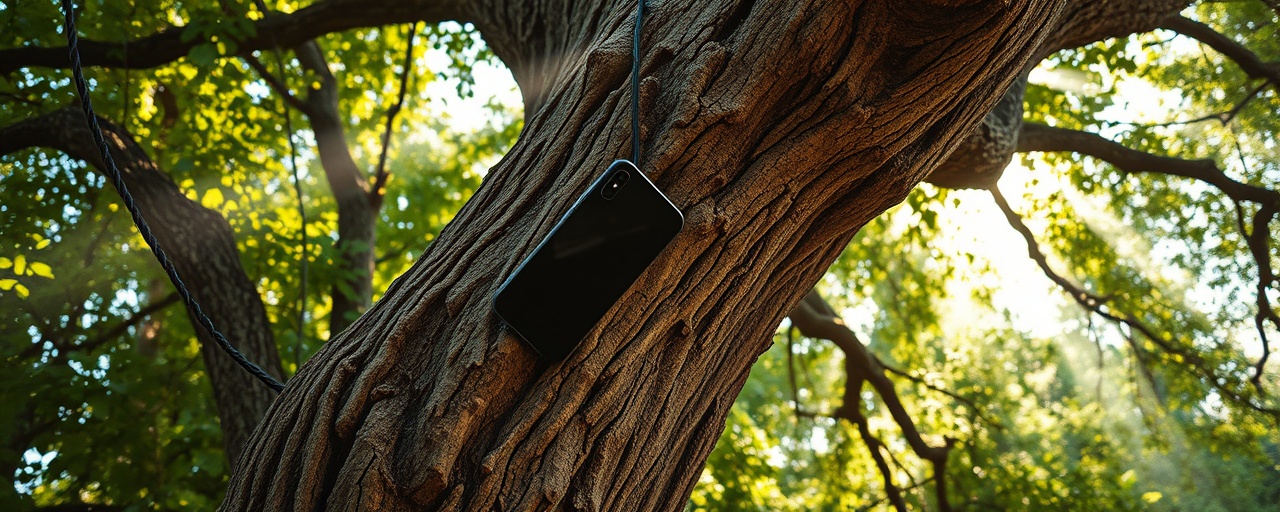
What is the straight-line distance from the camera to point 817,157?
5.04 ft

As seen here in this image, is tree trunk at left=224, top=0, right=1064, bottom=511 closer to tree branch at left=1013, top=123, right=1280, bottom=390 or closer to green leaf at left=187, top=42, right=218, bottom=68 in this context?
green leaf at left=187, top=42, right=218, bottom=68

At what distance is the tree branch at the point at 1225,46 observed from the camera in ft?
16.2

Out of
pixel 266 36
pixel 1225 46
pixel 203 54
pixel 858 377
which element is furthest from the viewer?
pixel 858 377

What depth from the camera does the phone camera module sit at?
1275mm

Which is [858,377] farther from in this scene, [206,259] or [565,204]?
[565,204]

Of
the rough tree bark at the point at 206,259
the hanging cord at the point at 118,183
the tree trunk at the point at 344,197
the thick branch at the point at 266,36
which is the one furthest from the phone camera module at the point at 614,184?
the tree trunk at the point at 344,197

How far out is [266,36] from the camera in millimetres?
4555

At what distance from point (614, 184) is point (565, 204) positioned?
201 millimetres

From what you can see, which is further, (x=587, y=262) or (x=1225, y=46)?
(x=1225, y=46)

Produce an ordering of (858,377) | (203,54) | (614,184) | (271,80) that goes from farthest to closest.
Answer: (271,80) → (858,377) → (203,54) → (614,184)

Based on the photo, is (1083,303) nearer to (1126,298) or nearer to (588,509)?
(1126,298)

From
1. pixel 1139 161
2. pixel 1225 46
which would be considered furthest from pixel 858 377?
pixel 1225 46

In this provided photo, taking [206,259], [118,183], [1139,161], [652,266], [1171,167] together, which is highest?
[206,259]

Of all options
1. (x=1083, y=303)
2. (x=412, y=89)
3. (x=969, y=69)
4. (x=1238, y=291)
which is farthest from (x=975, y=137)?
(x=412, y=89)
